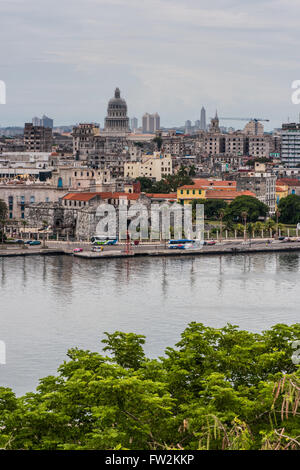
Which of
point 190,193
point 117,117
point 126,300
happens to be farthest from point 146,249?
point 117,117

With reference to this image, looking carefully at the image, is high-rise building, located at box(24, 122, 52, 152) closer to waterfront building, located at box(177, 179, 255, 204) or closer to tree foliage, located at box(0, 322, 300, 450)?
waterfront building, located at box(177, 179, 255, 204)

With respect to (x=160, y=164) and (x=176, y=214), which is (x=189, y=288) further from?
(x=160, y=164)

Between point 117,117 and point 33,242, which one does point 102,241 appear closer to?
point 33,242

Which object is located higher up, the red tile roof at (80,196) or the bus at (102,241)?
the red tile roof at (80,196)

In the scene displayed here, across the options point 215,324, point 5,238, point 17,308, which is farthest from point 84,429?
point 5,238

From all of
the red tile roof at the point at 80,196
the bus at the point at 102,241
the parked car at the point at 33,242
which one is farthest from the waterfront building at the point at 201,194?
the parked car at the point at 33,242

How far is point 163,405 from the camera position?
9.92 metres

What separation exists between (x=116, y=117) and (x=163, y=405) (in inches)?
2990

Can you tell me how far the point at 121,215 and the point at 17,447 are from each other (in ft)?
82.4

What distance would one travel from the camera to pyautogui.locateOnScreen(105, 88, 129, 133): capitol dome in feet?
277

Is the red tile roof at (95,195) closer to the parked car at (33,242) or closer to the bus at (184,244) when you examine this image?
the parked car at (33,242)

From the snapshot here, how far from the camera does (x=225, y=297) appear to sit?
878 inches

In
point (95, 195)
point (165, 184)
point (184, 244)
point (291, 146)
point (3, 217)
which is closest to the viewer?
point (184, 244)

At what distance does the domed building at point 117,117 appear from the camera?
84250 mm
